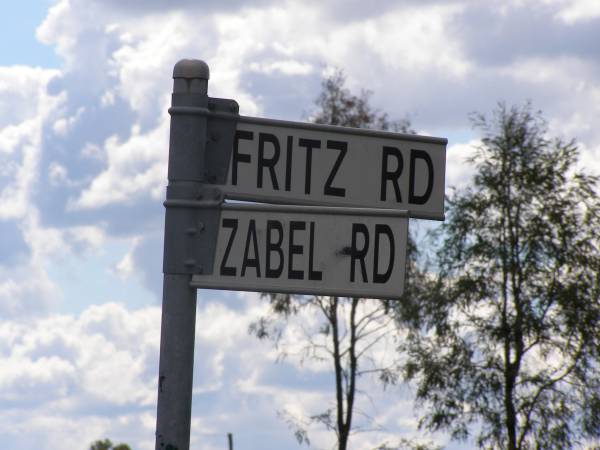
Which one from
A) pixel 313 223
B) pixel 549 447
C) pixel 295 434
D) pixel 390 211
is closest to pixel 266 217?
pixel 313 223

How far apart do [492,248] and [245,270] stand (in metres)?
27.2

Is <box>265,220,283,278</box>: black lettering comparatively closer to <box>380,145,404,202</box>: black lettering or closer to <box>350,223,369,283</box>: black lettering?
<box>350,223,369,283</box>: black lettering

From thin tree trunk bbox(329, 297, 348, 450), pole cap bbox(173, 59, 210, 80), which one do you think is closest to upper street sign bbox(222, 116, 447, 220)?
pole cap bbox(173, 59, 210, 80)

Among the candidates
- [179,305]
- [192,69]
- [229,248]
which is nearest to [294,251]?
[229,248]

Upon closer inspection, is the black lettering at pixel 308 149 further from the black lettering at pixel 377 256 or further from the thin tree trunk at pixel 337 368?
the thin tree trunk at pixel 337 368

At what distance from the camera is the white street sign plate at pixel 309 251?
13.4 feet

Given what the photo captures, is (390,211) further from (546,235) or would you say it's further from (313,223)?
(546,235)

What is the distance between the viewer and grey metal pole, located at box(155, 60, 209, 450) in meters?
→ 4.03

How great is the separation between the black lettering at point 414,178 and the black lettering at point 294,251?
1.54 ft

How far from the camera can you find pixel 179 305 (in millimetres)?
4051

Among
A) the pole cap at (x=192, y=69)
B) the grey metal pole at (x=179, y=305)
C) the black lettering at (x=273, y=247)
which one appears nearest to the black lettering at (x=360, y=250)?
the black lettering at (x=273, y=247)

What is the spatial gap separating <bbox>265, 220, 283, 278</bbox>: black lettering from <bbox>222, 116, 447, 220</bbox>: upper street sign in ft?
0.41

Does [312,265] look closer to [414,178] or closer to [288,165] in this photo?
[288,165]

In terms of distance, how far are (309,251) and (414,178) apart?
1.77ft
